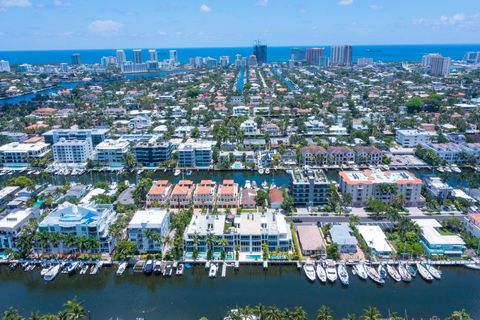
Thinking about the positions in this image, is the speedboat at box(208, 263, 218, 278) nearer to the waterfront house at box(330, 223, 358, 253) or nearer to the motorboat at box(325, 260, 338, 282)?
the motorboat at box(325, 260, 338, 282)

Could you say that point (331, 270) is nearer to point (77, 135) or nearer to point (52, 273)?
point (52, 273)

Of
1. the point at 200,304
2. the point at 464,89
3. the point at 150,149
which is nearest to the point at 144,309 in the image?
the point at 200,304

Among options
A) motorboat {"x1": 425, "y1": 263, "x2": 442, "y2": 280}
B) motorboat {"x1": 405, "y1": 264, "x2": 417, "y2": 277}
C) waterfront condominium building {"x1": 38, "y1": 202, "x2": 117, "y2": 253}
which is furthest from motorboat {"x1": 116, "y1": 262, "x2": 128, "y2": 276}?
motorboat {"x1": 425, "y1": 263, "x2": 442, "y2": 280}

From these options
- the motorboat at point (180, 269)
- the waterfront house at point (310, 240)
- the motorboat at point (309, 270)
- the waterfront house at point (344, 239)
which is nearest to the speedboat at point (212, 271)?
the motorboat at point (180, 269)

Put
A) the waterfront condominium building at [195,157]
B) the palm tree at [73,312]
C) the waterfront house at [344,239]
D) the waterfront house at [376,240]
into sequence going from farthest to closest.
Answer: the waterfront condominium building at [195,157]
the waterfront house at [344,239]
the waterfront house at [376,240]
the palm tree at [73,312]

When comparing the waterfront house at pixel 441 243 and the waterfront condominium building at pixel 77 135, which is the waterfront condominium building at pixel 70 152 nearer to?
the waterfront condominium building at pixel 77 135

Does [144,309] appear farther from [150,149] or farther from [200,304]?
[150,149]
